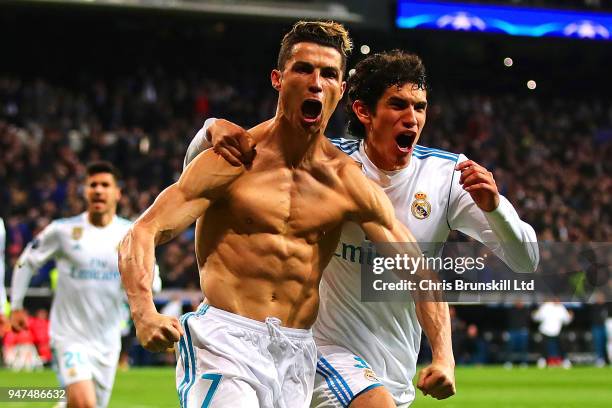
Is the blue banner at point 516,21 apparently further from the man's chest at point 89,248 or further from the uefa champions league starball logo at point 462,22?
→ the man's chest at point 89,248

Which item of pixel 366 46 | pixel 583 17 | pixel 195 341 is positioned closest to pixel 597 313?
pixel 583 17

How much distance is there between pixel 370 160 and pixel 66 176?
18634 mm

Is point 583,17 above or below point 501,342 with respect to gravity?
above

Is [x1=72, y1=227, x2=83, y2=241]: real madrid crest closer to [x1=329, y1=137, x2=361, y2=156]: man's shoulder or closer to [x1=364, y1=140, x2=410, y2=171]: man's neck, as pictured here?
[x1=329, y1=137, x2=361, y2=156]: man's shoulder

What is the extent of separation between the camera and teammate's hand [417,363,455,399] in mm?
4840

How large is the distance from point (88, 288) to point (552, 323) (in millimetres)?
17015

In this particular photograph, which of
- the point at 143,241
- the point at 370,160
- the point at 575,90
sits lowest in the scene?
A: the point at 143,241

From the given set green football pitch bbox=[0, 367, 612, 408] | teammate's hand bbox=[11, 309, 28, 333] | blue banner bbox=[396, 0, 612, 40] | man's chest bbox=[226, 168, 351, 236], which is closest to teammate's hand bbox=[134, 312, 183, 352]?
man's chest bbox=[226, 168, 351, 236]

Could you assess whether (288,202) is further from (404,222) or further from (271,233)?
(404,222)

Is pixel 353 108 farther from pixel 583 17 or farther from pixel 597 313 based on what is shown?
pixel 583 17

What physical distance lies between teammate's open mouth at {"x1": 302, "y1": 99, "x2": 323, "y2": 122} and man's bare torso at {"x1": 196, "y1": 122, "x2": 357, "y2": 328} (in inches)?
8.8

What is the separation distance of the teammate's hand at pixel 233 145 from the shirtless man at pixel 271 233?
0.04 m

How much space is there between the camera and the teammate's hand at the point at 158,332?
4078 millimetres

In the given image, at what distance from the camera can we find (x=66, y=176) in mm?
23875
